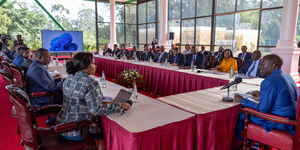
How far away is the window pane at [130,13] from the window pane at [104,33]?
1.46 meters

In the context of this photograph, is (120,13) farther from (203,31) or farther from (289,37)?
(289,37)

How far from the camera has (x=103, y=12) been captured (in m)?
13.0

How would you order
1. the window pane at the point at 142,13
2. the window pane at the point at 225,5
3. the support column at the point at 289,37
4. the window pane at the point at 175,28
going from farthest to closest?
1. the window pane at the point at 142,13
2. the window pane at the point at 175,28
3. the window pane at the point at 225,5
4. the support column at the point at 289,37

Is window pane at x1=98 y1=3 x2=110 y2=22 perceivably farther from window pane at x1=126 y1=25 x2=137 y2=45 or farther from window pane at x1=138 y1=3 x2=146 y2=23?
window pane at x1=138 y1=3 x2=146 y2=23

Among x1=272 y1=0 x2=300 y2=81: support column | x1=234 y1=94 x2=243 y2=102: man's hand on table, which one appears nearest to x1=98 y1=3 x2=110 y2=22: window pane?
x1=272 y1=0 x2=300 y2=81: support column

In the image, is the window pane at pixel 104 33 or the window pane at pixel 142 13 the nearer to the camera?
the window pane at pixel 104 33

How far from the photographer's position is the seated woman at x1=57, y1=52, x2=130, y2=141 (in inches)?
58.7

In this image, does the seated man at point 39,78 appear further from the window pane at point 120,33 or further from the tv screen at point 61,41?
the window pane at point 120,33

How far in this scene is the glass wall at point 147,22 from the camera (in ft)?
40.7

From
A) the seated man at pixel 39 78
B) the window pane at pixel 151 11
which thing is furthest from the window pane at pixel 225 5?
the seated man at pixel 39 78

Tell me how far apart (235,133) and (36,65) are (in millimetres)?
2442

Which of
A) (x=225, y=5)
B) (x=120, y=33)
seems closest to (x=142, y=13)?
(x=120, y=33)

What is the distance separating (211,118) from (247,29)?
292 inches

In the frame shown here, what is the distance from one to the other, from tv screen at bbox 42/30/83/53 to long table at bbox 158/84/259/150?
9.38 meters
